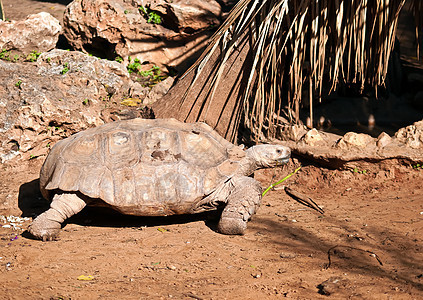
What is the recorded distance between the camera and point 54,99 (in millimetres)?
5836

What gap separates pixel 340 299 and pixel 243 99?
2.83 meters

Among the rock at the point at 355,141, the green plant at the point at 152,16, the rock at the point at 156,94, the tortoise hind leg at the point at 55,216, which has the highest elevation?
the green plant at the point at 152,16

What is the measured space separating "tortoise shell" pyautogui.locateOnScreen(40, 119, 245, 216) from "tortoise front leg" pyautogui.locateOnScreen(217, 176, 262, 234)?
154mm

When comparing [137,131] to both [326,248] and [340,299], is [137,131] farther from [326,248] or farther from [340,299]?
[340,299]

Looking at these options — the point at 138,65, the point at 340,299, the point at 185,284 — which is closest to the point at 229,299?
the point at 185,284

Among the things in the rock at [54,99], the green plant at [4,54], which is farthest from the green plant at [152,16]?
the green plant at [4,54]

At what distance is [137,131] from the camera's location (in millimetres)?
4535

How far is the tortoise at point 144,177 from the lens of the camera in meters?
4.24

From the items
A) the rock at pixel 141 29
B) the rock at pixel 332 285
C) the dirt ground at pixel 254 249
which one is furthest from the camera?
the rock at pixel 141 29

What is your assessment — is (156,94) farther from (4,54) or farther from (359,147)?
(359,147)

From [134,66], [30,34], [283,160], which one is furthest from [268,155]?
[30,34]

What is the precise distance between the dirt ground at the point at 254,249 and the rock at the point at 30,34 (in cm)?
308

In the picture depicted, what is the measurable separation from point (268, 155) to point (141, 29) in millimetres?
3914

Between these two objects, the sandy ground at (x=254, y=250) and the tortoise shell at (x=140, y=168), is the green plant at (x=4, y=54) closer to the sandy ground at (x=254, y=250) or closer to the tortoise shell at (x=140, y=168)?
the sandy ground at (x=254, y=250)
